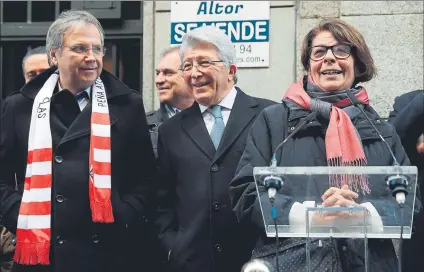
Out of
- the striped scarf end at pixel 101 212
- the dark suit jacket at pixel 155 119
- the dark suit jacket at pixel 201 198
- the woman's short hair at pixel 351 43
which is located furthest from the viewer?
the dark suit jacket at pixel 155 119

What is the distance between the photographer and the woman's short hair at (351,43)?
4.84 meters

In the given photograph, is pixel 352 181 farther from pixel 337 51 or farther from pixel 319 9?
pixel 319 9

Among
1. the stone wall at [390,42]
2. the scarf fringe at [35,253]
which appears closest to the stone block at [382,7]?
the stone wall at [390,42]

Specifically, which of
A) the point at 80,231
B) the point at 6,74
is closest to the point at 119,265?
the point at 80,231

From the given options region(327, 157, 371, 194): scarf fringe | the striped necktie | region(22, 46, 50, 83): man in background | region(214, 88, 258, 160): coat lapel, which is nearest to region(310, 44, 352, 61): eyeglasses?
region(214, 88, 258, 160): coat lapel

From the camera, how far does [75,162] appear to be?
17.3 ft

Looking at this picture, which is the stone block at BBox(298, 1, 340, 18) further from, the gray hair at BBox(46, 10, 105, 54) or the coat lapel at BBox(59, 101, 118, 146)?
the coat lapel at BBox(59, 101, 118, 146)

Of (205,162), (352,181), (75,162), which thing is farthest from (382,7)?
(352,181)

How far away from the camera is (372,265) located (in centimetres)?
428

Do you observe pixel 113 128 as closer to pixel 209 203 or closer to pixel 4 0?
pixel 209 203

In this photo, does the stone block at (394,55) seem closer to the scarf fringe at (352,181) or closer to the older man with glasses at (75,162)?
the older man with glasses at (75,162)

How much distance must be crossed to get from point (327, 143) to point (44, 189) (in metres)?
1.63

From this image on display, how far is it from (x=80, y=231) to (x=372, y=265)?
5.60ft

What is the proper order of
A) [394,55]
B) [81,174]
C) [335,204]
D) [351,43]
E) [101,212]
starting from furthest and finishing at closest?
[394,55]
[81,174]
[101,212]
[351,43]
[335,204]
